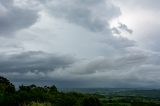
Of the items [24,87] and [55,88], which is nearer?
[24,87]

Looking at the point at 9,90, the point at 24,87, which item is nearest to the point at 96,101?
the point at 9,90

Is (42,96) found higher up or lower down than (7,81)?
lower down

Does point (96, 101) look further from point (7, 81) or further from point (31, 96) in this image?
point (7, 81)

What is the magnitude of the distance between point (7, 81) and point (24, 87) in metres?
21.6

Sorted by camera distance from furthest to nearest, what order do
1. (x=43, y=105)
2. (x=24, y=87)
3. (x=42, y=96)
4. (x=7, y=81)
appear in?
(x=7, y=81) < (x=24, y=87) < (x=42, y=96) < (x=43, y=105)

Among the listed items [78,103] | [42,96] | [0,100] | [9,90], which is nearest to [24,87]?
[9,90]

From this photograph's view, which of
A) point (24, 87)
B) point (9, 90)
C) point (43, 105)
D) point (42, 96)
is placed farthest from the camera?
point (24, 87)

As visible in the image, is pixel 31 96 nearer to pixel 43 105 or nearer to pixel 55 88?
pixel 43 105

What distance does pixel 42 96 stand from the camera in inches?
4218

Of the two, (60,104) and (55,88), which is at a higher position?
(55,88)

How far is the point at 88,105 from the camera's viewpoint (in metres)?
85.9

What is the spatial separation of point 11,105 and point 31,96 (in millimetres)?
7432

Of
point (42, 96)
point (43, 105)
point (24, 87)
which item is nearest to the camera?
point (43, 105)

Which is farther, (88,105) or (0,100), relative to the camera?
(0,100)
